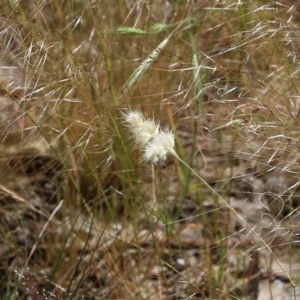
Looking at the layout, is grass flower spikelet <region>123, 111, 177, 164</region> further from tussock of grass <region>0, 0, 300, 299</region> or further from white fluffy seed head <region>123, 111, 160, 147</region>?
tussock of grass <region>0, 0, 300, 299</region>

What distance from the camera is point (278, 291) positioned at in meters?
1.58

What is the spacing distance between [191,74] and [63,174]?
465 millimetres

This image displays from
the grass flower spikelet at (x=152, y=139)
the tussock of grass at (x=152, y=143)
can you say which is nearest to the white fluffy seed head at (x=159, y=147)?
the grass flower spikelet at (x=152, y=139)

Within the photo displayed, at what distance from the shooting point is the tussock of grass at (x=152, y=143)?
1316 mm

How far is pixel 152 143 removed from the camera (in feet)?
3.69

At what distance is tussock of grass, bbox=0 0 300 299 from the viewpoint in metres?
1.32

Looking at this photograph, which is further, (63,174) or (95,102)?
(63,174)

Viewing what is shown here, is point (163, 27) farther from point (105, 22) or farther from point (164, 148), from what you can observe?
point (164, 148)

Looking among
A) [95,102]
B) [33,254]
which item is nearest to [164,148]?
[95,102]

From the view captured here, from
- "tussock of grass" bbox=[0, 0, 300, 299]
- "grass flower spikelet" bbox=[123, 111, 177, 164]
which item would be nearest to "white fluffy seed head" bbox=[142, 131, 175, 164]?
"grass flower spikelet" bbox=[123, 111, 177, 164]

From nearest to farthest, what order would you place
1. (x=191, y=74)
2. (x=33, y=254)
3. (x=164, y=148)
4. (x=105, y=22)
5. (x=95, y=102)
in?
(x=164, y=148), (x=95, y=102), (x=191, y=74), (x=105, y=22), (x=33, y=254)

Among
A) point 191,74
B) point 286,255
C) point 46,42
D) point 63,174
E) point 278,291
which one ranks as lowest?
point 278,291

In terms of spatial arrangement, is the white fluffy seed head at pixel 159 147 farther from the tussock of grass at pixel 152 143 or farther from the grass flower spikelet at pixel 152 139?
the tussock of grass at pixel 152 143

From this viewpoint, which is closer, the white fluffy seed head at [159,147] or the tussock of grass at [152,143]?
the white fluffy seed head at [159,147]
